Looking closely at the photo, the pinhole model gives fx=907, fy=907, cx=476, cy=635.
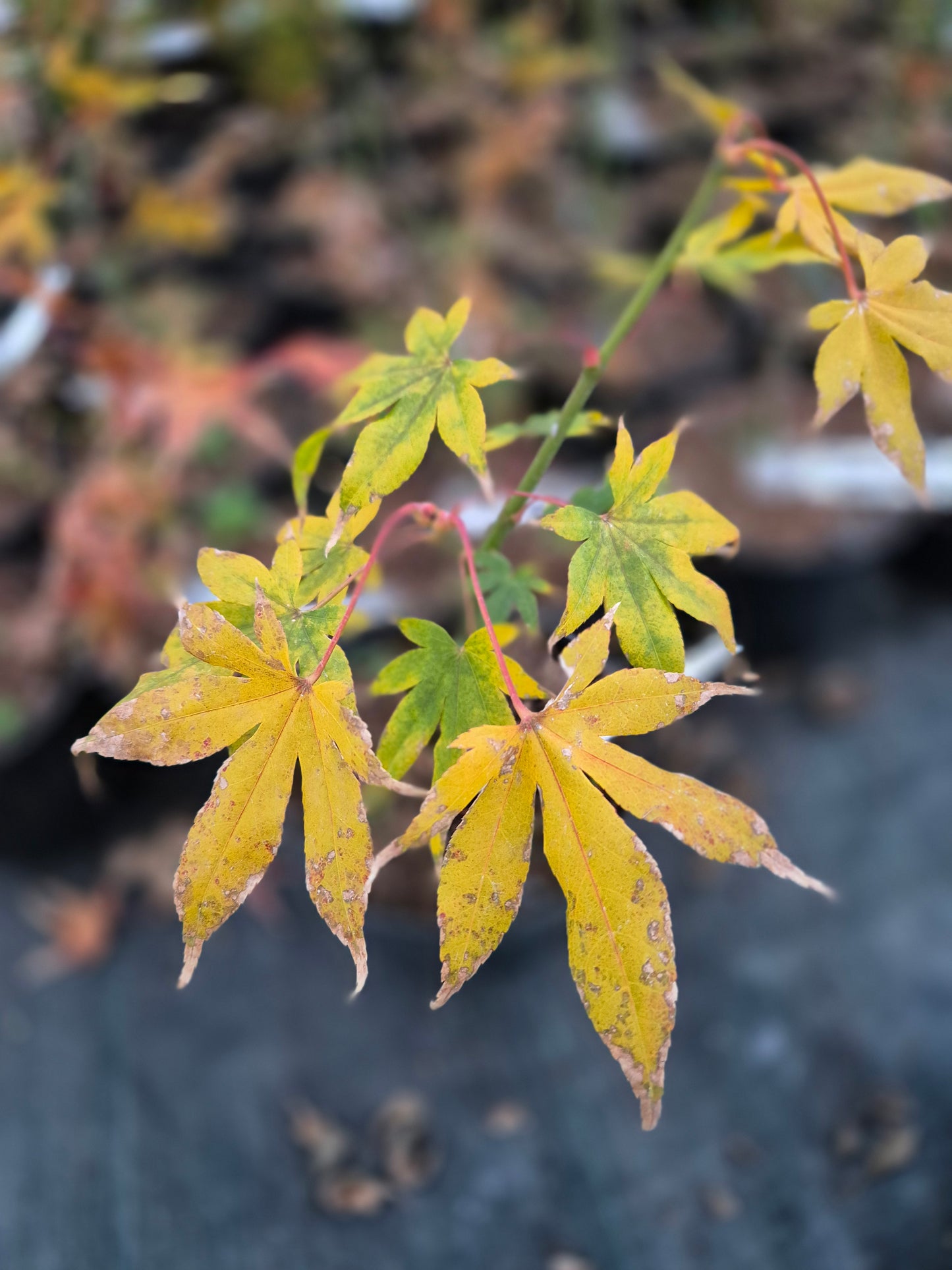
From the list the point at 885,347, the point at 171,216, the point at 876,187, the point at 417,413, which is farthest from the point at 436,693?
the point at 171,216

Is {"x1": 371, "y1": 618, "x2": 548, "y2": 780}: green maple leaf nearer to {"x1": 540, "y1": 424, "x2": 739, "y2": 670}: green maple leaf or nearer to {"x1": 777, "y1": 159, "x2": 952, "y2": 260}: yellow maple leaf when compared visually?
{"x1": 540, "y1": 424, "x2": 739, "y2": 670}: green maple leaf

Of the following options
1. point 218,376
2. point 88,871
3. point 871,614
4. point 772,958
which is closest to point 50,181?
point 218,376

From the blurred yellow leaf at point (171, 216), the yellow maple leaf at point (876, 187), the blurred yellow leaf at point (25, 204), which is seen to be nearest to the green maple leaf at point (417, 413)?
the yellow maple leaf at point (876, 187)

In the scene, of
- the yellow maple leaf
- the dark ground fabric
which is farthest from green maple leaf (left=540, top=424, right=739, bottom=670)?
the dark ground fabric

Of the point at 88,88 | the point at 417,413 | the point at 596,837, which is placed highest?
the point at 88,88

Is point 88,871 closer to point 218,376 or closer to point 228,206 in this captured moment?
point 218,376

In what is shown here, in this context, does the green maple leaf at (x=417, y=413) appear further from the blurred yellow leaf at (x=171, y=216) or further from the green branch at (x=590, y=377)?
the blurred yellow leaf at (x=171, y=216)

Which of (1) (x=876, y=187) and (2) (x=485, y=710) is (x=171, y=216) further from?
(2) (x=485, y=710)
